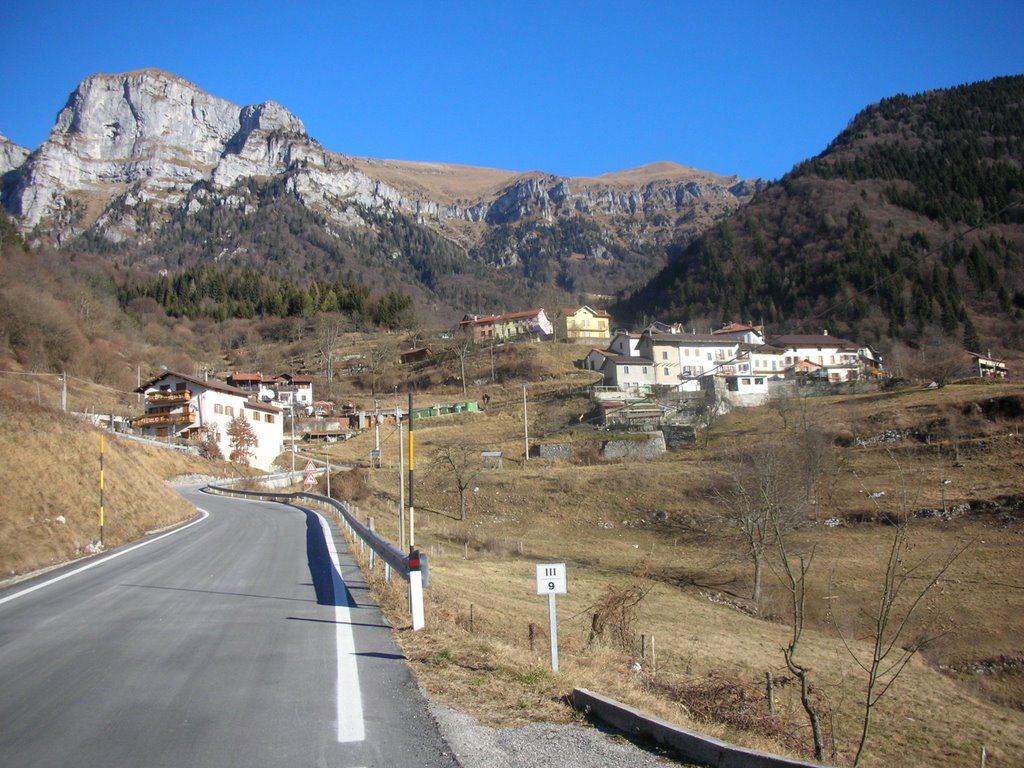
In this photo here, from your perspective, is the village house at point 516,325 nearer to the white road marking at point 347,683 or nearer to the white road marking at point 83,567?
the white road marking at point 83,567

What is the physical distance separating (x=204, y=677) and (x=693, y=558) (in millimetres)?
32613

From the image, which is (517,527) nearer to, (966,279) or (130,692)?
(130,692)

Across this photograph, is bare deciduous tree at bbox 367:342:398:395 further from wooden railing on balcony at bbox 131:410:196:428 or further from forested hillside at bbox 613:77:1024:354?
forested hillside at bbox 613:77:1024:354

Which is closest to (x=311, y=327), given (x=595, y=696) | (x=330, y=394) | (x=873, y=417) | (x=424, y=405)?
(x=330, y=394)

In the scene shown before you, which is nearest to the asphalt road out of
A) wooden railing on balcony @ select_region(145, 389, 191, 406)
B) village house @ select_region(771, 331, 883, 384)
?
wooden railing on balcony @ select_region(145, 389, 191, 406)

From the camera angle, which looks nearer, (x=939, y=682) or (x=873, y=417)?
(x=939, y=682)

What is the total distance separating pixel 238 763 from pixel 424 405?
275ft

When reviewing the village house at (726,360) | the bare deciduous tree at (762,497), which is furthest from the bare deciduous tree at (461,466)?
the village house at (726,360)

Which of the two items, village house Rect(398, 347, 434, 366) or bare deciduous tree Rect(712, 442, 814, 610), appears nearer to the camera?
bare deciduous tree Rect(712, 442, 814, 610)

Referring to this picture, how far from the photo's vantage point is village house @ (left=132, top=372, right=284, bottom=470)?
234 feet

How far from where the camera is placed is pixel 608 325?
146 meters

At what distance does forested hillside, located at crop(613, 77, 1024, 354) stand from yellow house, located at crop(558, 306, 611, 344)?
68.8 ft

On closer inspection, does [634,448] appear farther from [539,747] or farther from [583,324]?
[583,324]

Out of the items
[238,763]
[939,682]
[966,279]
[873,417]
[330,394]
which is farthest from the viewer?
[966,279]
